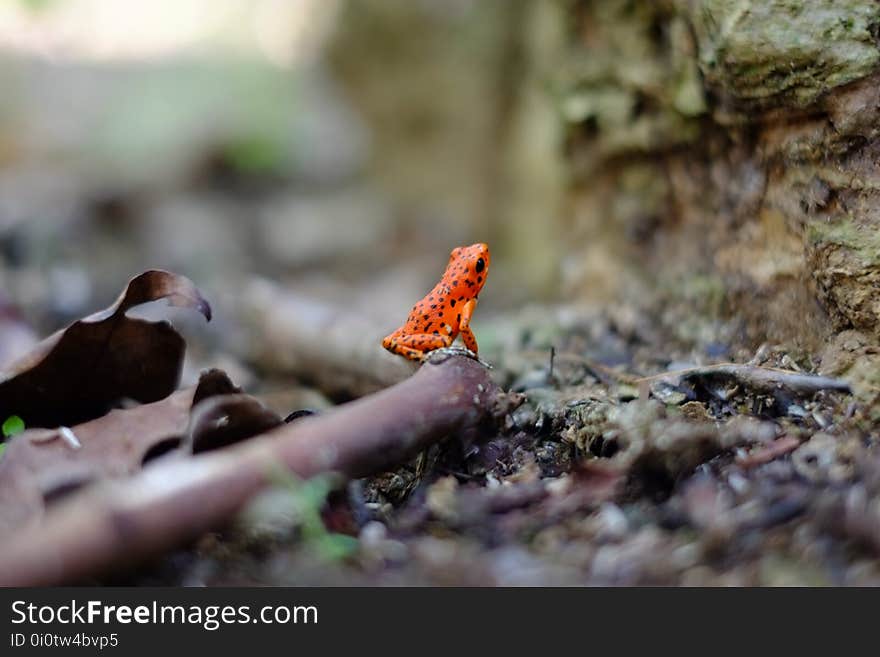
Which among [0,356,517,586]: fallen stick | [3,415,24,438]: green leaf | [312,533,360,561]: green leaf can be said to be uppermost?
[3,415,24,438]: green leaf

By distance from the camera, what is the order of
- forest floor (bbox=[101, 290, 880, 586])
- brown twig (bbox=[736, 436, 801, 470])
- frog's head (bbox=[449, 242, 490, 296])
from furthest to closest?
frog's head (bbox=[449, 242, 490, 296]) < brown twig (bbox=[736, 436, 801, 470]) < forest floor (bbox=[101, 290, 880, 586])

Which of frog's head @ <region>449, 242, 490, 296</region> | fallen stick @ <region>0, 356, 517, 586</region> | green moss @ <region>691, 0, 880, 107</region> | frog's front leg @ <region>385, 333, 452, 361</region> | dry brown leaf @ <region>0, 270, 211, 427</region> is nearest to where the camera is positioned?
fallen stick @ <region>0, 356, 517, 586</region>

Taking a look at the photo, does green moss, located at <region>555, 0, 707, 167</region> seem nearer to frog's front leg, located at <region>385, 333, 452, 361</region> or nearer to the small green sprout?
frog's front leg, located at <region>385, 333, 452, 361</region>

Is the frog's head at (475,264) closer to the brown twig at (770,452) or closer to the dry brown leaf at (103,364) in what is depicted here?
the dry brown leaf at (103,364)

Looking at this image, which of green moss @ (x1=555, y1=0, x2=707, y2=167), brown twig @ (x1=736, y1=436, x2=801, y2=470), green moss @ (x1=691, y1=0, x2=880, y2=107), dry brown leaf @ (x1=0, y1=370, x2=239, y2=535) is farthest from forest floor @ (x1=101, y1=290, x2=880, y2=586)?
green moss @ (x1=555, y1=0, x2=707, y2=167)

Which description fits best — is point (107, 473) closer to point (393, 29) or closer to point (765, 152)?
point (765, 152)

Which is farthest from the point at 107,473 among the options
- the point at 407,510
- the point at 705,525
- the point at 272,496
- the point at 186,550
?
the point at 705,525
